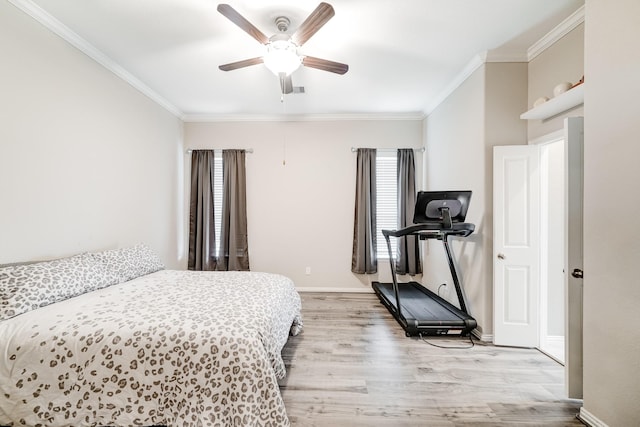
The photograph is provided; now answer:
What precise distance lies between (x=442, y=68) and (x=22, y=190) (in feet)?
13.9

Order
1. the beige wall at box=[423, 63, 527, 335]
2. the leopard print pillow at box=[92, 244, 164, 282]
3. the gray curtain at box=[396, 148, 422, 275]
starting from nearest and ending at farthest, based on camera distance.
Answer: the leopard print pillow at box=[92, 244, 164, 282], the beige wall at box=[423, 63, 527, 335], the gray curtain at box=[396, 148, 422, 275]

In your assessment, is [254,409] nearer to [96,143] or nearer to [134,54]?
[96,143]

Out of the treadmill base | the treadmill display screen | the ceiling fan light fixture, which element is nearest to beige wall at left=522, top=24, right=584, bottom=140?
the treadmill display screen

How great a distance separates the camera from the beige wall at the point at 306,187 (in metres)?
4.27

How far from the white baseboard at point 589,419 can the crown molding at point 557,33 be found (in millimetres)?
2933

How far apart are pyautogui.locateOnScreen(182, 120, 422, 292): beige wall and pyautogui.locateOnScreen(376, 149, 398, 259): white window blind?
22 centimetres

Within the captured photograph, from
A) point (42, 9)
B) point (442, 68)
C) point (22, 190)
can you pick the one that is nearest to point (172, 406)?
point (22, 190)

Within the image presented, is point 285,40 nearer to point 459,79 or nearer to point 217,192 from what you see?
point 459,79

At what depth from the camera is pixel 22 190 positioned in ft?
6.51

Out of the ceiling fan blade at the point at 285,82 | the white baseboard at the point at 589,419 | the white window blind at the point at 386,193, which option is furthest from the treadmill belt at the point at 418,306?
the ceiling fan blade at the point at 285,82

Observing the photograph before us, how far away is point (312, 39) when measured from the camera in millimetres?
2395

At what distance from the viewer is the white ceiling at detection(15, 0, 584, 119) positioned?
6.67ft

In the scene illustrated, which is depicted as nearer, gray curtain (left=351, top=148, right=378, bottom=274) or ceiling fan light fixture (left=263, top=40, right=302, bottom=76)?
ceiling fan light fixture (left=263, top=40, right=302, bottom=76)

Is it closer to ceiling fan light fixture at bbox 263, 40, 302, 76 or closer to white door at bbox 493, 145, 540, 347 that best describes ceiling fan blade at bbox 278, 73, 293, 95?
ceiling fan light fixture at bbox 263, 40, 302, 76
